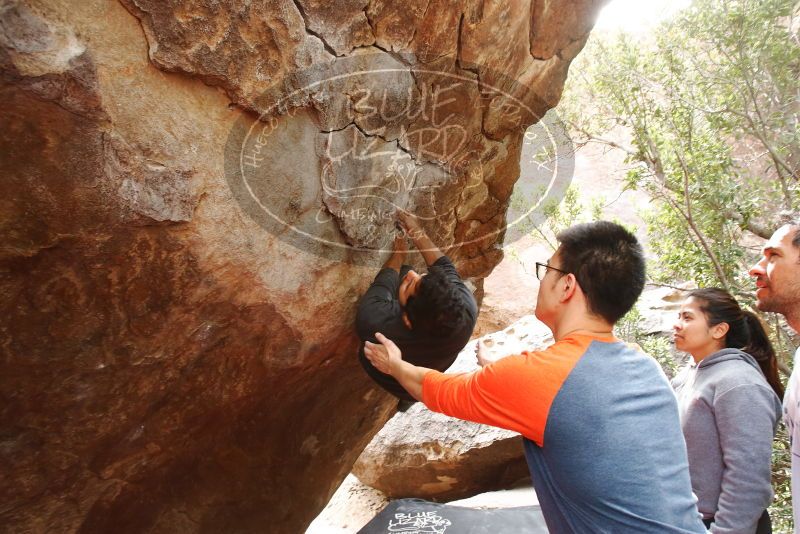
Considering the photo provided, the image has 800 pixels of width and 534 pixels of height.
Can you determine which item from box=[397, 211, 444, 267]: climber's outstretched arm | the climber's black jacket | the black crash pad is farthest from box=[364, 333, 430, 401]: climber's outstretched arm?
the black crash pad

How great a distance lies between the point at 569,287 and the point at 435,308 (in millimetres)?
865

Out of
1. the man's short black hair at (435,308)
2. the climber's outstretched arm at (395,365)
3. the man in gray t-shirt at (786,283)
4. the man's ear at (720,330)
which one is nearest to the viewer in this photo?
the climber's outstretched arm at (395,365)

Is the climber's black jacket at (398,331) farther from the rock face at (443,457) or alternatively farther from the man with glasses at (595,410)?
the rock face at (443,457)

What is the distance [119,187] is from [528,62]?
8.33 ft

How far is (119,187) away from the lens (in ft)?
6.44

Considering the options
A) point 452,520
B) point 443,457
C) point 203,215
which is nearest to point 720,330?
point 203,215

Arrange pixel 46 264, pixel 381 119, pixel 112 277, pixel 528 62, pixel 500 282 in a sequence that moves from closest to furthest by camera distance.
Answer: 1. pixel 46 264
2. pixel 112 277
3. pixel 381 119
4. pixel 528 62
5. pixel 500 282

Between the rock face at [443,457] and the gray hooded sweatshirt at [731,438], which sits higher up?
the gray hooded sweatshirt at [731,438]

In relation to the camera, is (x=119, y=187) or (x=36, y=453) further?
(x=36, y=453)

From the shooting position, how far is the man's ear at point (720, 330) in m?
2.74

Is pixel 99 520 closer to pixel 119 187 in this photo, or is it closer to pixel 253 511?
pixel 253 511

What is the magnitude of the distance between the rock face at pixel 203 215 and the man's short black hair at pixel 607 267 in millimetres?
1228

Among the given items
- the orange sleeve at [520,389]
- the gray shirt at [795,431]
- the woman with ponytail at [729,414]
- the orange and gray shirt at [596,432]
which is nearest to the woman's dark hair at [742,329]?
the woman with ponytail at [729,414]

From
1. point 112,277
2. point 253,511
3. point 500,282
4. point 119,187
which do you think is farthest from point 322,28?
point 500,282
